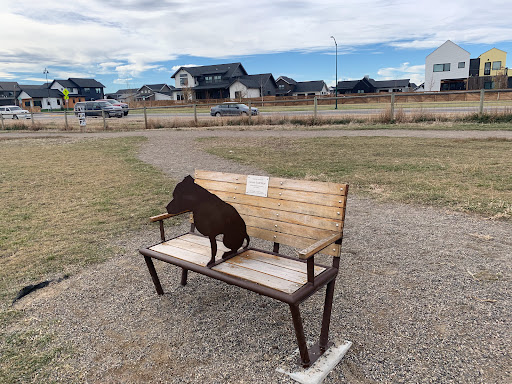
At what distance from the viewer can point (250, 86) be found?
2539 inches

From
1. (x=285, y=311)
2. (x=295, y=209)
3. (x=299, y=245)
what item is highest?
(x=295, y=209)

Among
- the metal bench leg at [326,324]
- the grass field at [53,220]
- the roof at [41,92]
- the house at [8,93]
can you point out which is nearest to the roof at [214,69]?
the roof at [41,92]

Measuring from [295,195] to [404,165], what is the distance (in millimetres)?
6348

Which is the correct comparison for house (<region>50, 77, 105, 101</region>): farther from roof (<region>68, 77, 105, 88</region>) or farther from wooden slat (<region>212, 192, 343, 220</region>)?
wooden slat (<region>212, 192, 343, 220</region>)

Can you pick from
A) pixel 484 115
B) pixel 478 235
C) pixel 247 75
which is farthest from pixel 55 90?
pixel 478 235

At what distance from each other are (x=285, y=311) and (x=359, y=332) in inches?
24.3

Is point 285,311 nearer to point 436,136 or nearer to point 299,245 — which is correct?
point 299,245

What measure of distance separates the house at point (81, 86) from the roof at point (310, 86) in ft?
148

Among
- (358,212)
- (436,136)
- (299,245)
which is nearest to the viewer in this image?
(299,245)

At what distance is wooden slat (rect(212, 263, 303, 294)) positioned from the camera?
2.53 metres

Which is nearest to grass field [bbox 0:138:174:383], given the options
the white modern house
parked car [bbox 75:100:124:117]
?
parked car [bbox 75:100:124:117]

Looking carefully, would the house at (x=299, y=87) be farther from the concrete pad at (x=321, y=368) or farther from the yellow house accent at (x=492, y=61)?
the concrete pad at (x=321, y=368)

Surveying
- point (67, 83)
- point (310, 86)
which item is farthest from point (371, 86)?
point (67, 83)

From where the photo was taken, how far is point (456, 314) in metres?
3.04
